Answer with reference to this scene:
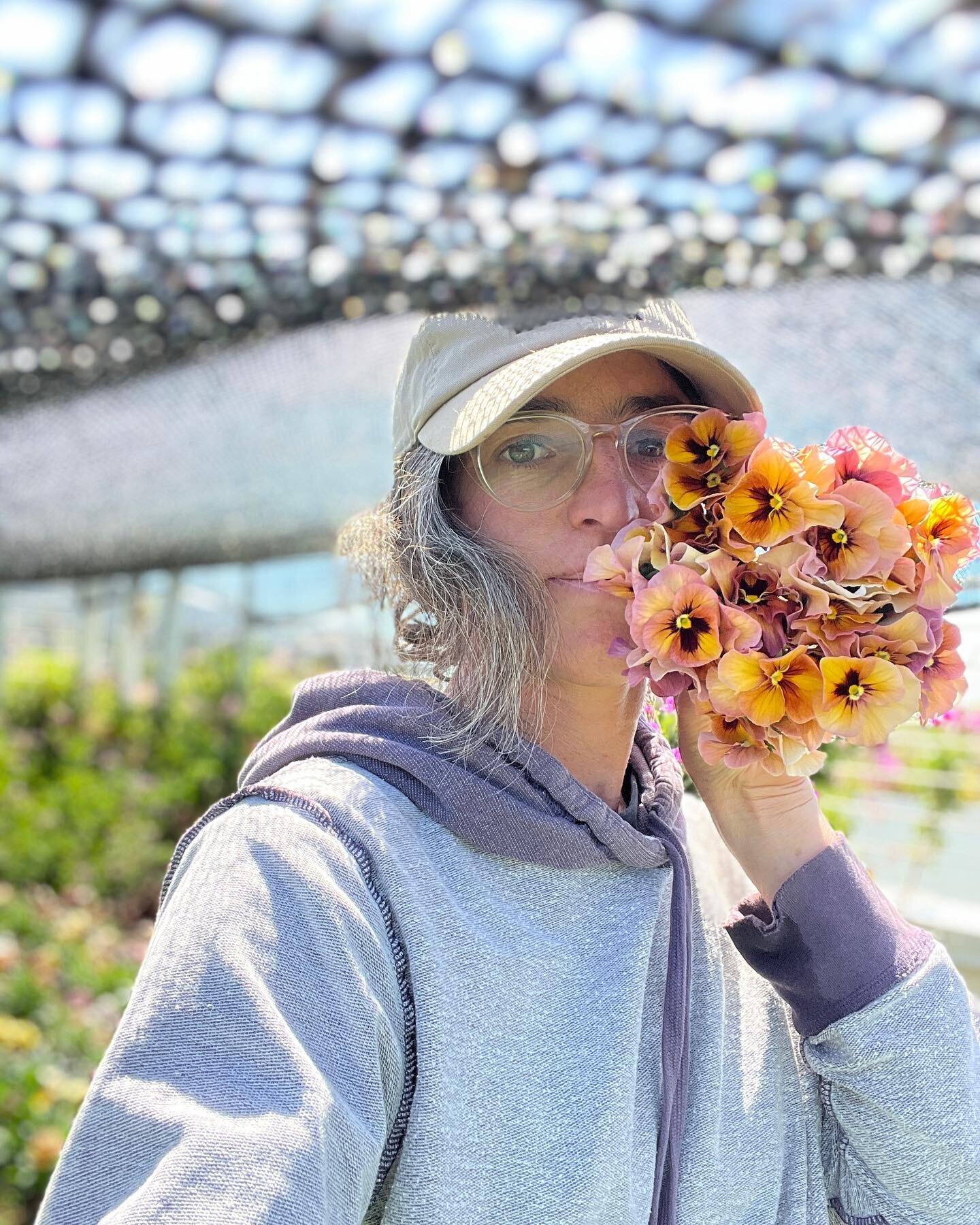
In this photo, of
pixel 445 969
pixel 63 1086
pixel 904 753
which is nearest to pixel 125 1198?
pixel 445 969

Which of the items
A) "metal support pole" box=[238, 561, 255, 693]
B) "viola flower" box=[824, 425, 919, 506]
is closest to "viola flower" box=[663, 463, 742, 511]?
"viola flower" box=[824, 425, 919, 506]

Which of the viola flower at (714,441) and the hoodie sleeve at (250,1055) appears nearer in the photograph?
the hoodie sleeve at (250,1055)

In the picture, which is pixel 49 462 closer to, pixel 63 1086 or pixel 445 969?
pixel 63 1086

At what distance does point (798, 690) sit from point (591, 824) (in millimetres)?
315

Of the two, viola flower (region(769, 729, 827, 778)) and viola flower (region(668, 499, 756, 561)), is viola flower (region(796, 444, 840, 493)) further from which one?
viola flower (region(769, 729, 827, 778))

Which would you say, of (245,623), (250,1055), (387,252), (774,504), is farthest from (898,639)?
(245,623)

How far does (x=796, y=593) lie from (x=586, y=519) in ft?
0.91

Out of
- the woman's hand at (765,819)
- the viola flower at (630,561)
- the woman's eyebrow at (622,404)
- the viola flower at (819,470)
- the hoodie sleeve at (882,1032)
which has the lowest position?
the hoodie sleeve at (882,1032)

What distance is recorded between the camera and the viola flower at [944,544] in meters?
1.02

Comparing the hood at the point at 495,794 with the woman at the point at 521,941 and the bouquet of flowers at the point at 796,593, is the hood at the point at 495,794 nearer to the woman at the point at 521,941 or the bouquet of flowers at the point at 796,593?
the woman at the point at 521,941

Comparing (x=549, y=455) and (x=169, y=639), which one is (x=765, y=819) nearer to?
(x=549, y=455)

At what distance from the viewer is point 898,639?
3.26 feet

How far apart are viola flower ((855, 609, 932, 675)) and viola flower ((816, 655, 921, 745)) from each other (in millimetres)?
24

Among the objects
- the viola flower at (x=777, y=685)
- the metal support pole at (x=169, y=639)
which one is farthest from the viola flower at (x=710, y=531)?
the metal support pole at (x=169, y=639)
